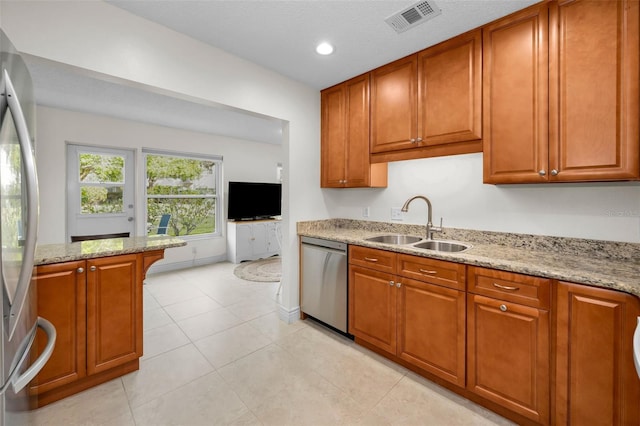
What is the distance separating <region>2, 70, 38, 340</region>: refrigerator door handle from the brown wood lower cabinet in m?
0.81

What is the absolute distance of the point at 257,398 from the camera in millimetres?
1787

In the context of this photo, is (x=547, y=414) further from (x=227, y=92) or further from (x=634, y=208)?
(x=227, y=92)

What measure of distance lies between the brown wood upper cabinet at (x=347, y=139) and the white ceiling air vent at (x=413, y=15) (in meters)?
0.71

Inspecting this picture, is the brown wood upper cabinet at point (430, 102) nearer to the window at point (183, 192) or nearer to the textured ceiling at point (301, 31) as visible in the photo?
the textured ceiling at point (301, 31)

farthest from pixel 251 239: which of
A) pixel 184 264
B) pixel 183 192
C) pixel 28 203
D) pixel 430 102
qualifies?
pixel 28 203

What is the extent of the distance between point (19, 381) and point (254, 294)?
2.77 m

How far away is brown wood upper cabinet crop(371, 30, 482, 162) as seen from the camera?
2010 millimetres

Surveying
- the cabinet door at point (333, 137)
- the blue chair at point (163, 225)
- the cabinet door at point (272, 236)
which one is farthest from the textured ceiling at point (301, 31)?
the cabinet door at point (272, 236)

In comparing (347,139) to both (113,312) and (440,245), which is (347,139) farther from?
(113,312)

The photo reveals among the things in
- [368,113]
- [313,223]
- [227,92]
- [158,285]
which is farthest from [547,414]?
[158,285]

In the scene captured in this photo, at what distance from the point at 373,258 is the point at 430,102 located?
1.33 metres

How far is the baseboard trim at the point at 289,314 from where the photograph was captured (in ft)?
9.38

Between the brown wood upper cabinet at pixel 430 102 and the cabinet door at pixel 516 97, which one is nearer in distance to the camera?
the cabinet door at pixel 516 97

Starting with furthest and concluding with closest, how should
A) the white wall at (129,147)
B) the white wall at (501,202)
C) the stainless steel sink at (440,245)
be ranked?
the white wall at (129,147) → the stainless steel sink at (440,245) → the white wall at (501,202)
